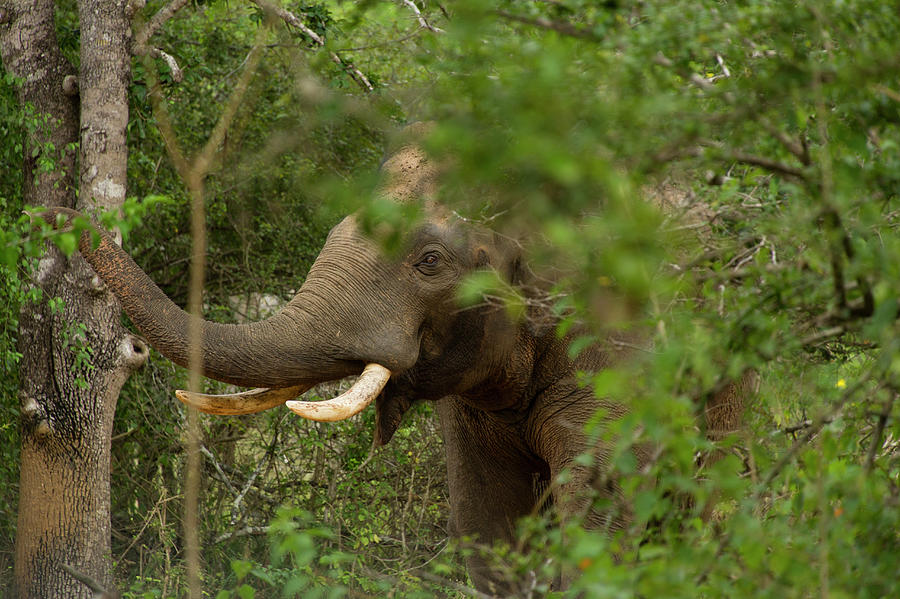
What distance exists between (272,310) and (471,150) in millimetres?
6828

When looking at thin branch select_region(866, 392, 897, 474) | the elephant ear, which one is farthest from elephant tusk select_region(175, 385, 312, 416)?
thin branch select_region(866, 392, 897, 474)

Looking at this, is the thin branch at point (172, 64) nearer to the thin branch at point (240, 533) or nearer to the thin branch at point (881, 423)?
the thin branch at point (240, 533)

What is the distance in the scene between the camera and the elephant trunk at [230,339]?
462 cm

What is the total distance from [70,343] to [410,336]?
8.78 ft

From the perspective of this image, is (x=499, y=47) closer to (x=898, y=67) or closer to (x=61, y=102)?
(x=898, y=67)

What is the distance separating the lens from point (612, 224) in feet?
6.34

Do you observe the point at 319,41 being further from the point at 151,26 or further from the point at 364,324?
the point at 364,324

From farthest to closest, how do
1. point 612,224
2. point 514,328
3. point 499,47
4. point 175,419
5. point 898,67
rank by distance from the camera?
1. point 175,419
2. point 514,328
3. point 499,47
4. point 898,67
5. point 612,224

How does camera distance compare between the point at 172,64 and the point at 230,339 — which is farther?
the point at 172,64

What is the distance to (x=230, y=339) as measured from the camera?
464 cm

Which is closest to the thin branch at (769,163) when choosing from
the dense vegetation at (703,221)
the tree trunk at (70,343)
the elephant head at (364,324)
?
the dense vegetation at (703,221)

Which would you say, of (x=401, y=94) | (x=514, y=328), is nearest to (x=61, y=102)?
(x=514, y=328)

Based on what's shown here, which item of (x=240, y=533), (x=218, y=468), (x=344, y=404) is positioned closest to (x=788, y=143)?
(x=344, y=404)

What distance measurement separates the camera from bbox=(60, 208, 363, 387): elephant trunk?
182 inches
